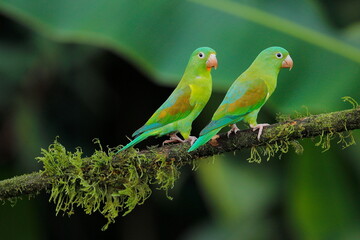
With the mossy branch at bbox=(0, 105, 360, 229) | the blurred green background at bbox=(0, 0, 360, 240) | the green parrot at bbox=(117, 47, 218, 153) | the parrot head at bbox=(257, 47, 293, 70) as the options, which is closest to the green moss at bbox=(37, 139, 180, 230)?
the mossy branch at bbox=(0, 105, 360, 229)

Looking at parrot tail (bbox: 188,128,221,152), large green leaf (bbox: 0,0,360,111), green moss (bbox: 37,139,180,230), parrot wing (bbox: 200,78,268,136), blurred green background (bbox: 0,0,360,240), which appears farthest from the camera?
blurred green background (bbox: 0,0,360,240)

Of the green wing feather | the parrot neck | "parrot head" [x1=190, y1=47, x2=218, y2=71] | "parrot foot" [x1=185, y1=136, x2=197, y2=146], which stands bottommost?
"parrot foot" [x1=185, y1=136, x2=197, y2=146]

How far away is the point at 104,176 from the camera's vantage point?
2119 millimetres

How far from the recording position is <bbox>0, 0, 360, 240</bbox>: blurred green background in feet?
11.0

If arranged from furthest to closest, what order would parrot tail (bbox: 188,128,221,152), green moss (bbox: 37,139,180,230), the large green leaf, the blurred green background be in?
the blurred green background
the large green leaf
green moss (bbox: 37,139,180,230)
parrot tail (bbox: 188,128,221,152)

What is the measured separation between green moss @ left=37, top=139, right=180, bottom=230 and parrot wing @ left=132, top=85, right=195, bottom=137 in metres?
0.13

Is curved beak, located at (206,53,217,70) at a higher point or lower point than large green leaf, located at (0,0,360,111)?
lower

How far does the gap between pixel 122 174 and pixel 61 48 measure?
4.22 metres

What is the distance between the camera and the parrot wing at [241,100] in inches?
77.7

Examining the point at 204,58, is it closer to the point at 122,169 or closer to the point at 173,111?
the point at 173,111

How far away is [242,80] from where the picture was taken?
2.06 metres

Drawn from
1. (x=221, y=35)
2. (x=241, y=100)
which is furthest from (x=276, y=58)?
(x=221, y=35)

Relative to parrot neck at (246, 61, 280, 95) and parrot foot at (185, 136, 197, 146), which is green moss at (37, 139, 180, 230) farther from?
parrot neck at (246, 61, 280, 95)

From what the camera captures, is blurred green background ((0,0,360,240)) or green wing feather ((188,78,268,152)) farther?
blurred green background ((0,0,360,240))
